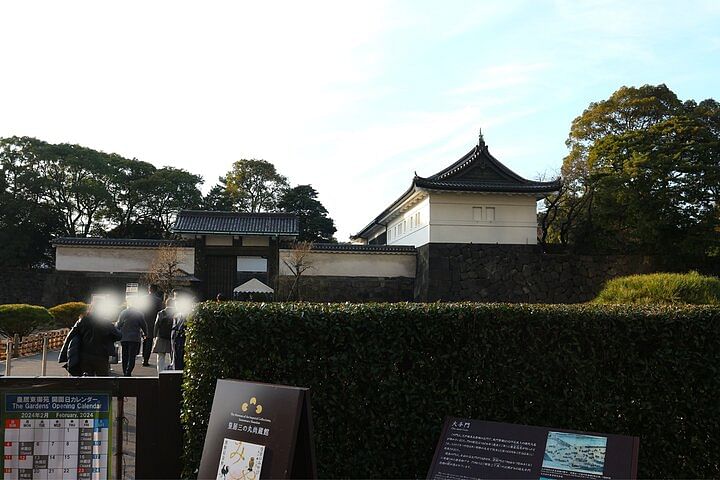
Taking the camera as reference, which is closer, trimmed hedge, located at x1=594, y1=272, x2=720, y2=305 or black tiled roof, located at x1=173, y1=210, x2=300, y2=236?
trimmed hedge, located at x1=594, y1=272, x2=720, y2=305

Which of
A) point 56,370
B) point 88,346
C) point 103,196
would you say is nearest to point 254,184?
point 103,196

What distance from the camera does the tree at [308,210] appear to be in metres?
44.2

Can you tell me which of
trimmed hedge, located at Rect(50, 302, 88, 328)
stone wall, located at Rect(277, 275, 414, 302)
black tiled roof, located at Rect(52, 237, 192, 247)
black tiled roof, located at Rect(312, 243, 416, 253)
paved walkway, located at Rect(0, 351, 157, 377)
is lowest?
paved walkway, located at Rect(0, 351, 157, 377)

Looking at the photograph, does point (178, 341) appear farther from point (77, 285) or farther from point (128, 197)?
point (128, 197)

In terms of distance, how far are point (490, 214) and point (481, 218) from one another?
1.58 feet

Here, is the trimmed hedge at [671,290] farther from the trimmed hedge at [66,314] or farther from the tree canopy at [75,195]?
the tree canopy at [75,195]

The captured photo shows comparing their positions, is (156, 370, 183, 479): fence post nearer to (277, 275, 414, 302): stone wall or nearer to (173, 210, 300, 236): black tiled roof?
(277, 275, 414, 302): stone wall

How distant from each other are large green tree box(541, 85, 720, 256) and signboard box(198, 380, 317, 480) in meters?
26.1

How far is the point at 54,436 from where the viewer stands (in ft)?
14.1

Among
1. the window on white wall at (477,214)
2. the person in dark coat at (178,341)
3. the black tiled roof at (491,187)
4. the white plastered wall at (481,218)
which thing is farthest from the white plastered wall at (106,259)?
→ the person in dark coat at (178,341)

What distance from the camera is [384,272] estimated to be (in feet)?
89.8

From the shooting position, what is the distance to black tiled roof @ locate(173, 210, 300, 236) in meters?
25.9

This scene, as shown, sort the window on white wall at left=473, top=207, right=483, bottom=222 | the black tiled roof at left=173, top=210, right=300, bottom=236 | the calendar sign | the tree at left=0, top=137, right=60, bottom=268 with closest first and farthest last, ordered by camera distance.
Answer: the calendar sign < the black tiled roof at left=173, top=210, right=300, bottom=236 < the window on white wall at left=473, top=207, right=483, bottom=222 < the tree at left=0, top=137, right=60, bottom=268

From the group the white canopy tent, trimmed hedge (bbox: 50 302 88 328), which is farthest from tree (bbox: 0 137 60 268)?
the white canopy tent
